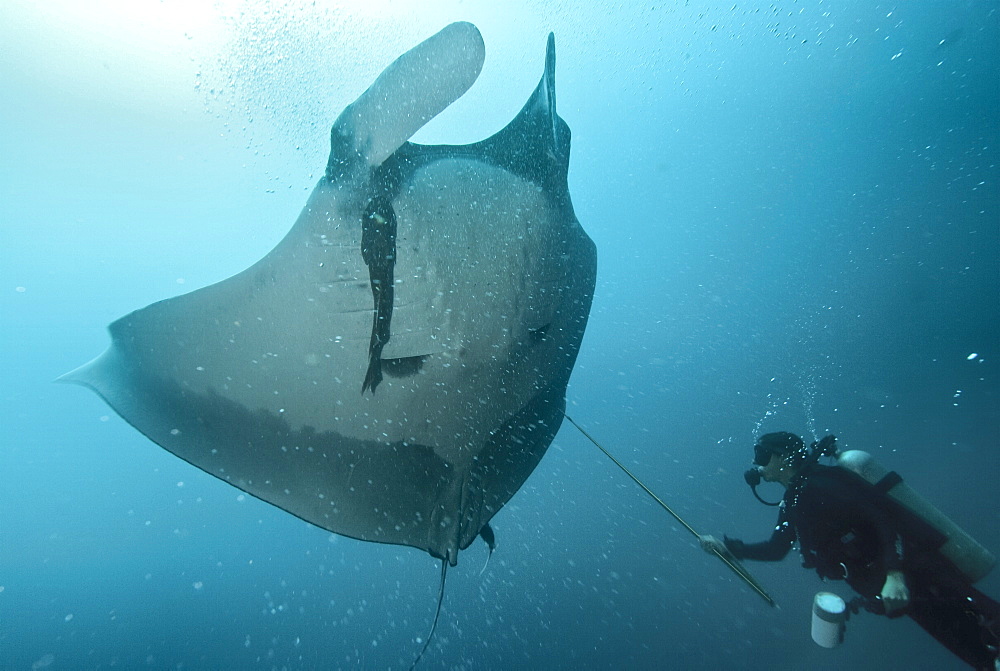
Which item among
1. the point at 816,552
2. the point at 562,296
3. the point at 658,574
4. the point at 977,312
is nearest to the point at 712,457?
the point at 658,574

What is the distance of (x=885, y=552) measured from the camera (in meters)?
3.08

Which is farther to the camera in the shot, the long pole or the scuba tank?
the scuba tank

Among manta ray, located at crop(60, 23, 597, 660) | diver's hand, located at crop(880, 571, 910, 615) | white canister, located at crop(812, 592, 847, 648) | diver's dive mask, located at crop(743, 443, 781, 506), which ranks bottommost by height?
white canister, located at crop(812, 592, 847, 648)

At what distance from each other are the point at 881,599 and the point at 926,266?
66.7 ft

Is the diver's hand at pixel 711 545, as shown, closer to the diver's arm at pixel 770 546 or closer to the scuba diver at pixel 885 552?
the scuba diver at pixel 885 552

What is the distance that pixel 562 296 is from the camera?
7.34 ft

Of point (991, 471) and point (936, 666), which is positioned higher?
point (991, 471)

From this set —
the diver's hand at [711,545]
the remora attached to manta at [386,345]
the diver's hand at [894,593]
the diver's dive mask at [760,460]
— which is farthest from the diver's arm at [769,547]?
the remora attached to manta at [386,345]

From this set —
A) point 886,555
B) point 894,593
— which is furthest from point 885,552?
point 894,593

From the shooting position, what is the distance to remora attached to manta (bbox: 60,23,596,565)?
75.0 inches

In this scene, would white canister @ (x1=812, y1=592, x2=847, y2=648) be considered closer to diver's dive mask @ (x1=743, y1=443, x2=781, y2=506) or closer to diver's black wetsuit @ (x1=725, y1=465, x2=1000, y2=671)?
diver's black wetsuit @ (x1=725, y1=465, x2=1000, y2=671)

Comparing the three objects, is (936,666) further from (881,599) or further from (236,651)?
(236,651)

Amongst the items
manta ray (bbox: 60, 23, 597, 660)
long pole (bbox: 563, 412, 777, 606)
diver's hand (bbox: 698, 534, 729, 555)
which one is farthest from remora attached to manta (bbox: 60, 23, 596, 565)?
diver's hand (bbox: 698, 534, 729, 555)

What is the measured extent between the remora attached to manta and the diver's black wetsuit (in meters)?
2.79
